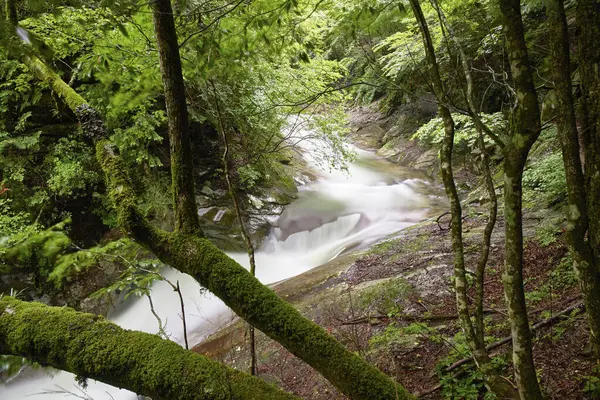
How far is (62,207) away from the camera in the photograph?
8.48 m

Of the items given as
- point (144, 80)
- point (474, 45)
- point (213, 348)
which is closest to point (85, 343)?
point (144, 80)

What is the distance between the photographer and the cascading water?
681 cm

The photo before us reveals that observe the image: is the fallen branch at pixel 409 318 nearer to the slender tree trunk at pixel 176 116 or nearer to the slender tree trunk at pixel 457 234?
the slender tree trunk at pixel 457 234

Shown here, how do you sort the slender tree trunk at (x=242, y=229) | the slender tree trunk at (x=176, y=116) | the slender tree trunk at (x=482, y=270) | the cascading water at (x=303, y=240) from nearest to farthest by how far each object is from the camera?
the slender tree trunk at (x=176, y=116)
the slender tree trunk at (x=482, y=270)
the slender tree trunk at (x=242, y=229)
the cascading water at (x=303, y=240)

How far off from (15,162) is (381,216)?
10.6 metres

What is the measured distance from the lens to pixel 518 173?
1.75 m

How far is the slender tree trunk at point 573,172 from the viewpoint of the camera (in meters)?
1.96

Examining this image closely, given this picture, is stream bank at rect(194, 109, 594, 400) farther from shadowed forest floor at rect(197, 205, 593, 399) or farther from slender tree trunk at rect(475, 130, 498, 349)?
slender tree trunk at rect(475, 130, 498, 349)

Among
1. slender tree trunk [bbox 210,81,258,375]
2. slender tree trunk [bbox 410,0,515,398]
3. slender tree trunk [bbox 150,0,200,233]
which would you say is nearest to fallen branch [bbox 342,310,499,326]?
slender tree trunk [bbox 210,81,258,375]

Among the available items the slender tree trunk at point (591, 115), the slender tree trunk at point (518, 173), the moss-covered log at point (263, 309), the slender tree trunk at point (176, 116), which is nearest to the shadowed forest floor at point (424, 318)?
the moss-covered log at point (263, 309)

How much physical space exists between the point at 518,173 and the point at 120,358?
7.46ft

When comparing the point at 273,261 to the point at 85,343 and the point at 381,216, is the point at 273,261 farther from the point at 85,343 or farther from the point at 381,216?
the point at 85,343

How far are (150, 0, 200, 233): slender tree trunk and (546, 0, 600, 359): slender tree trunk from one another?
2192mm

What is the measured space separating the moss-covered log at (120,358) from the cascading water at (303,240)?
134 inches
